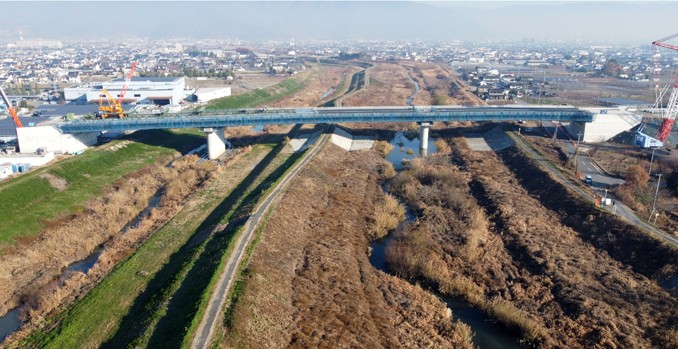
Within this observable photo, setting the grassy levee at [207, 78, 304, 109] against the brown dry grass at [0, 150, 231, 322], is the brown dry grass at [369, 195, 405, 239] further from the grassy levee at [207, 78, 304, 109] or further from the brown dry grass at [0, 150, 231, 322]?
the grassy levee at [207, 78, 304, 109]

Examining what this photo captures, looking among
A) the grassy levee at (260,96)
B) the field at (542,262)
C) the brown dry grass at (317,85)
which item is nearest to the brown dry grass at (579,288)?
the field at (542,262)

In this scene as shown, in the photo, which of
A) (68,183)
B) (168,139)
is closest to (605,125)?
(168,139)

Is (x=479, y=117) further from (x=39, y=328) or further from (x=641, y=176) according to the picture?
(x=39, y=328)

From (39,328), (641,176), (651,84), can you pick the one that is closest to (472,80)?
(651,84)

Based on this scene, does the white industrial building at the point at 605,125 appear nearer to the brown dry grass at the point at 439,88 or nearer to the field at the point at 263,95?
Result: the brown dry grass at the point at 439,88

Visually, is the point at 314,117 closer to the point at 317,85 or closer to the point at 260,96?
the point at 260,96
